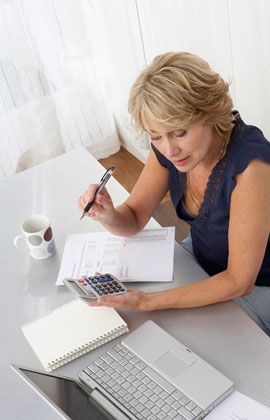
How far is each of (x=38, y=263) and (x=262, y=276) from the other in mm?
586

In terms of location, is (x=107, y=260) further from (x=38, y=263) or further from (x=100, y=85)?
(x=100, y=85)

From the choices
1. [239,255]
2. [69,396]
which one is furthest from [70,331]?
[239,255]

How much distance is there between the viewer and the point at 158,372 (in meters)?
1.03

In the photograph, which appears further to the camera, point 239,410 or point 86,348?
point 86,348

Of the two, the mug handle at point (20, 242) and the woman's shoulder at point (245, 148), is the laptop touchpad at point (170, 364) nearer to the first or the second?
the woman's shoulder at point (245, 148)

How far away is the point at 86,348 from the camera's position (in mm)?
1118

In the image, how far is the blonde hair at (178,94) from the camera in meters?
1.16

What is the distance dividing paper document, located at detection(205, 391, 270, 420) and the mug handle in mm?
696

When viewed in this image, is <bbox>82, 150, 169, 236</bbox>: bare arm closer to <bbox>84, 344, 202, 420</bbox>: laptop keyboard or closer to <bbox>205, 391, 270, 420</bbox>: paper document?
<bbox>84, 344, 202, 420</bbox>: laptop keyboard

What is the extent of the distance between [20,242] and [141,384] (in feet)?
1.94

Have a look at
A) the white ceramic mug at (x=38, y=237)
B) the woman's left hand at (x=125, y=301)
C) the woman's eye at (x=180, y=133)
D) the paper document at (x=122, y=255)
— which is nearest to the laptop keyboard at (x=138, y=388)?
the woman's left hand at (x=125, y=301)

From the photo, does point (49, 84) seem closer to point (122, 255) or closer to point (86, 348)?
point (122, 255)

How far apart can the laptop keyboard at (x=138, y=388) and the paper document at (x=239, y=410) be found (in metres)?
0.04

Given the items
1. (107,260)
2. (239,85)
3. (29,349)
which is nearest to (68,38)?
→ (239,85)
